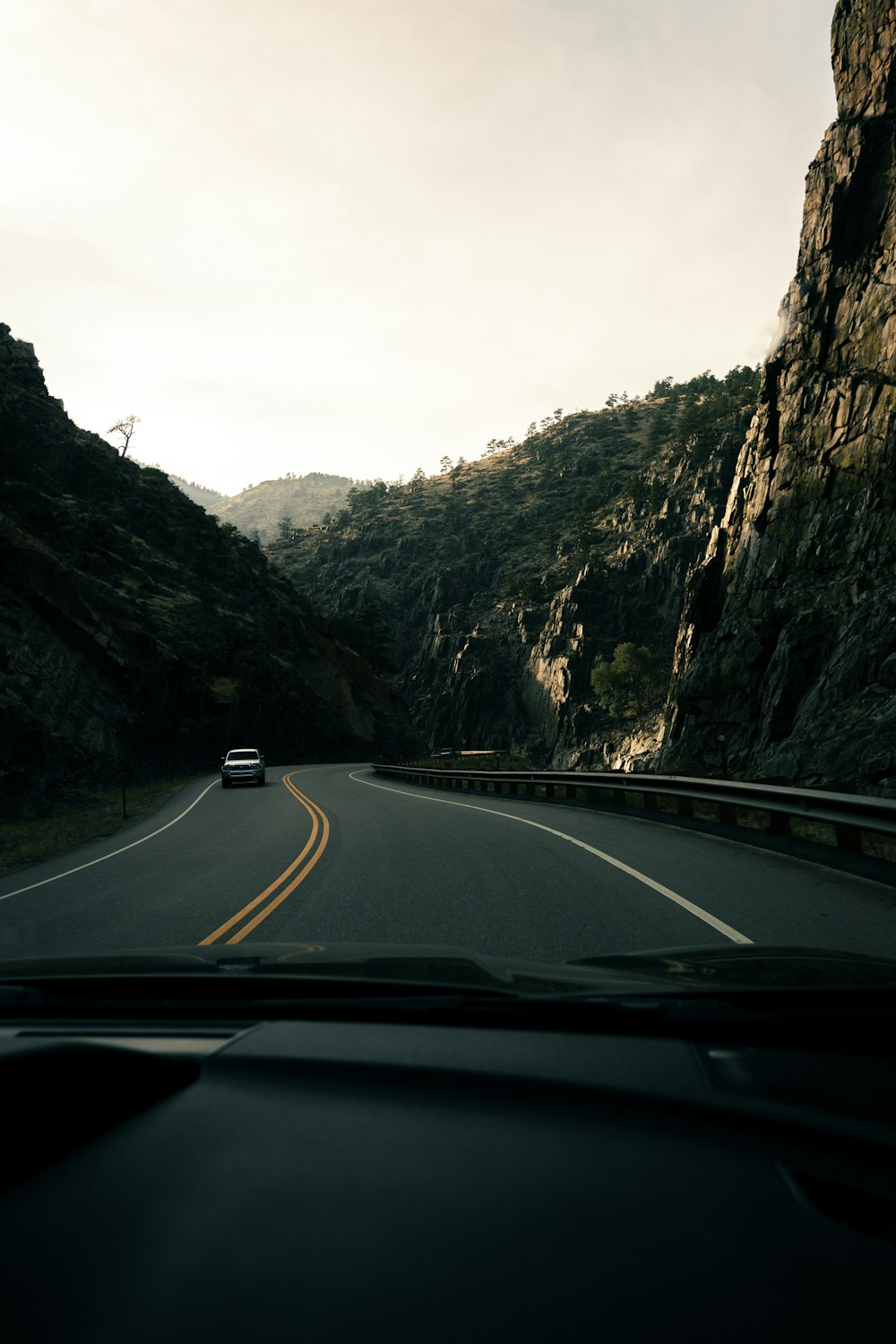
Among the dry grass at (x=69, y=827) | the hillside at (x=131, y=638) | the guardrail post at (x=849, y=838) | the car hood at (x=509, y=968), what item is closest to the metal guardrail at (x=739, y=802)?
the guardrail post at (x=849, y=838)

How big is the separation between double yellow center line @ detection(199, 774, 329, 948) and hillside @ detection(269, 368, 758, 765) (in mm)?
80366

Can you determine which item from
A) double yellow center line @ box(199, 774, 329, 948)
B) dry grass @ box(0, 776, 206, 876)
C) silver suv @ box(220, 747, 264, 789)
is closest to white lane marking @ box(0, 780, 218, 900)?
dry grass @ box(0, 776, 206, 876)

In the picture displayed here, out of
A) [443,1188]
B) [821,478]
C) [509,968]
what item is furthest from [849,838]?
[821,478]

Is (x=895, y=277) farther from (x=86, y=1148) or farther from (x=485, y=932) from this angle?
(x=86, y=1148)

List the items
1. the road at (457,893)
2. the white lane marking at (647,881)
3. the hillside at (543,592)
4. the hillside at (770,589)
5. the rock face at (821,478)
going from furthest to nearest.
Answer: the hillside at (543,592), the rock face at (821,478), the hillside at (770,589), the road at (457,893), the white lane marking at (647,881)

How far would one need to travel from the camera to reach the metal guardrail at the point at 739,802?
8.53m

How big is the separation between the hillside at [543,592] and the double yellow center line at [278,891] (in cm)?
8037

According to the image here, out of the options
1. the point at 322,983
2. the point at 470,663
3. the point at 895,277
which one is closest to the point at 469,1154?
the point at 322,983

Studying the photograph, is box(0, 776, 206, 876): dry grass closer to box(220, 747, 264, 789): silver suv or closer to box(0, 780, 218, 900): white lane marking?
box(0, 780, 218, 900): white lane marking

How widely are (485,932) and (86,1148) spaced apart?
16.3 feet

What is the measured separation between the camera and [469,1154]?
179 cm

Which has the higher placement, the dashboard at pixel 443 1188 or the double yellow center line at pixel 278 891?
the dashboard at pixel 443 1188

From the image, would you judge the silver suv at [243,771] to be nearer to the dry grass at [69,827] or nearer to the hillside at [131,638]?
the dry grass at [69,827]

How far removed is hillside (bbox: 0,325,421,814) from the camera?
38.7 meters
